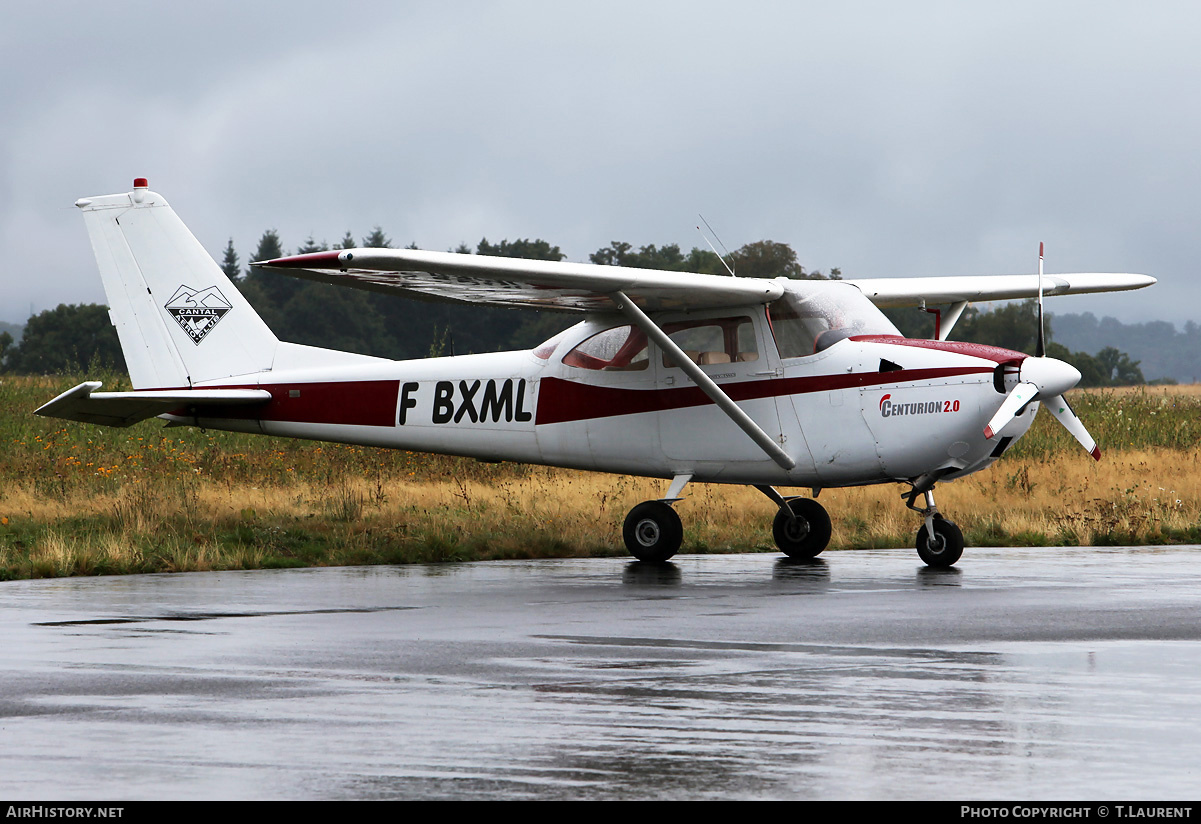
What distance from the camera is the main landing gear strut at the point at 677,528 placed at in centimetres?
1436

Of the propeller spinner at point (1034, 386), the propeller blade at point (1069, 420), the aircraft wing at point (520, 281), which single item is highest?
the aircraft wing at point (520, 281)

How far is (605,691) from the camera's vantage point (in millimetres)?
6773

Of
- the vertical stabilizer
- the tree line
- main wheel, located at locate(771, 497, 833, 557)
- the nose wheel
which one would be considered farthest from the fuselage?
the tree line

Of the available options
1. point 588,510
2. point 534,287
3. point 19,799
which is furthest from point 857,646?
point 588,510

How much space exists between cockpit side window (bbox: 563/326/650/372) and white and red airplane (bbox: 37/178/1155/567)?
0.05ft

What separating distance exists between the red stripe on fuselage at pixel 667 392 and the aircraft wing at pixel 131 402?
3.38 meters

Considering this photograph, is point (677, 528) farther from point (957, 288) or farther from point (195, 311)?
point (195, 311)

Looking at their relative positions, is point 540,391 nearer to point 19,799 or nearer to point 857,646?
point 857,646

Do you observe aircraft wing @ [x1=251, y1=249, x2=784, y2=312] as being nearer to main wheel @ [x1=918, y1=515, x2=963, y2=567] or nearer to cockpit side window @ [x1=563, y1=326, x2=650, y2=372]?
cockpit side window @ [x1=563, y1=326, x2=650, y2=372]

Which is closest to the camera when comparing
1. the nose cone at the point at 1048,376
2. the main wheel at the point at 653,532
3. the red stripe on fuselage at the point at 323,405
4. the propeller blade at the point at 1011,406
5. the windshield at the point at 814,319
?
the propeller blade at the point at 1011,406

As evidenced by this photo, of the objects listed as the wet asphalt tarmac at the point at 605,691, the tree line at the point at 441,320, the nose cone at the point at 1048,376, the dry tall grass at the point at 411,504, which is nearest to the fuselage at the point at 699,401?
the nose cone at the point at 1048,376

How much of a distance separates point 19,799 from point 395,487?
49.9ft

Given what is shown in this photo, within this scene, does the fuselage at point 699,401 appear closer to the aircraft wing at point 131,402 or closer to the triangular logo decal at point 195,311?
the aircraft wing at point 131,402

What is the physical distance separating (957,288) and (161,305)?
9.10m
